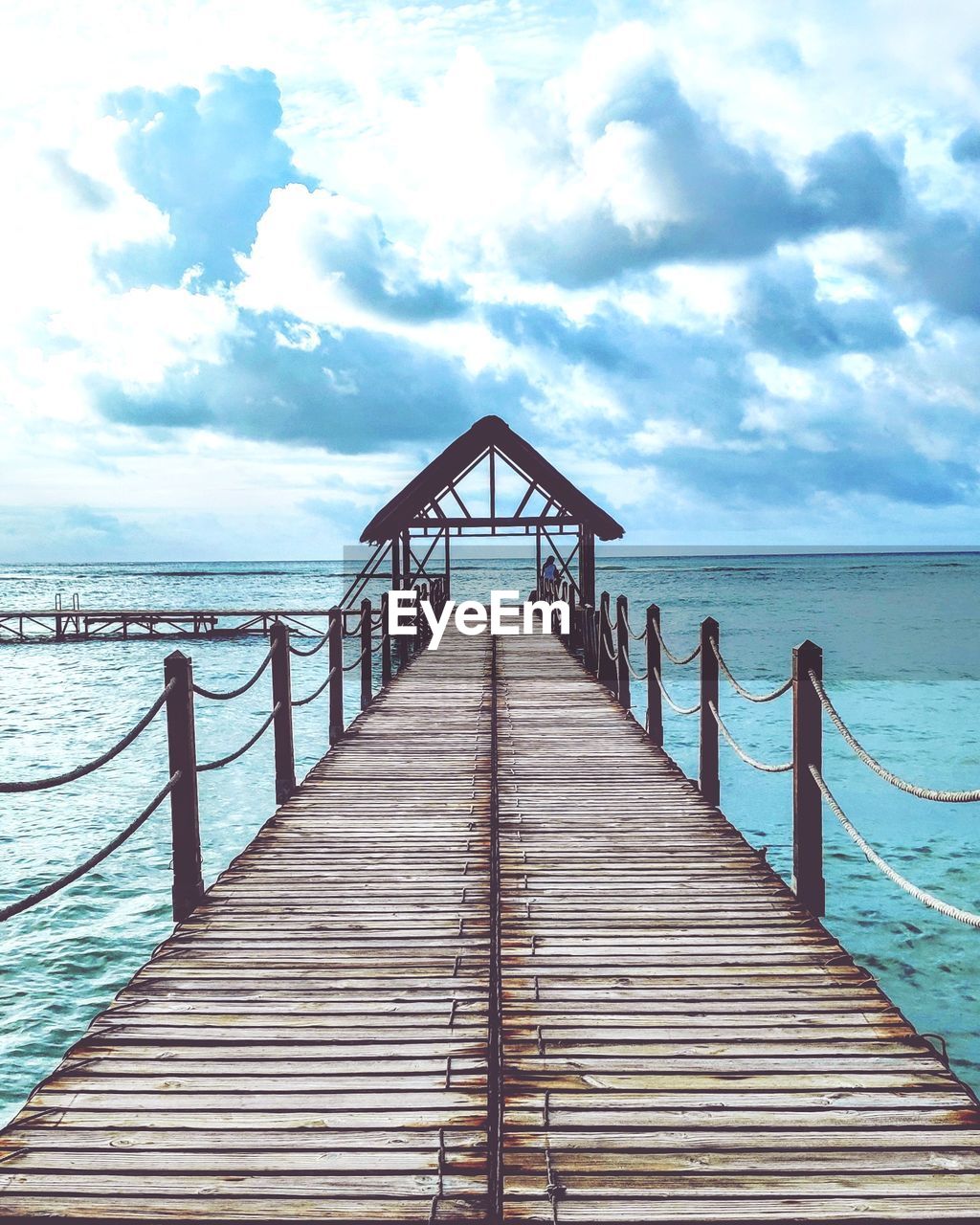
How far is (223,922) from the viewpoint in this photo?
5.35 m

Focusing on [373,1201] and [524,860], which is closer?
[373,1201]

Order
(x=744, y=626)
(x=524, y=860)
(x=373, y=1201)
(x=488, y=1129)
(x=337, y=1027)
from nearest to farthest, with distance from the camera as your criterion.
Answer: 1. (x=373, y=1201)
2. (x=488, y=1129)
3. (x=337, y=1027)
4. (x=524, y=860)
5. (x=744, y=626)

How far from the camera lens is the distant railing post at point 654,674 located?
10867mm

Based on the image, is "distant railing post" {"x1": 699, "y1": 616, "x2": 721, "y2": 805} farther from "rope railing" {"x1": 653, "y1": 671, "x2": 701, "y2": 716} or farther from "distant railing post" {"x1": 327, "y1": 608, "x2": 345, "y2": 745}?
"distant railing post" {"x1": 327, "y1": 608, "x2": 345, "y2": 745}

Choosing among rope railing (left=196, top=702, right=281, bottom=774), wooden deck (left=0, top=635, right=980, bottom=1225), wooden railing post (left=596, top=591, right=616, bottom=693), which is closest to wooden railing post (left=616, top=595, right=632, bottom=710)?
wooden railing post (left=596, top=591, right=616, bottom=693)

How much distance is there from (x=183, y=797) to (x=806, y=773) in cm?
429

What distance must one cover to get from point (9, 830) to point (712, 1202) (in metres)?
12.8

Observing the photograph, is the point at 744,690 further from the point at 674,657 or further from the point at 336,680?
the point at 336,680

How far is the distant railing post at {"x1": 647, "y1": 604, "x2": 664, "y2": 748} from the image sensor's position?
35.7ft

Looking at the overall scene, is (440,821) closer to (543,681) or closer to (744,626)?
(543,681)

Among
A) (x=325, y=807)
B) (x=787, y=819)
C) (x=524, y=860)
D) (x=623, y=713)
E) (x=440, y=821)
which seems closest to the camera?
(x=524, y=860)

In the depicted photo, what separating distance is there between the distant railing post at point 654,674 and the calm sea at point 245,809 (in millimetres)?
2377

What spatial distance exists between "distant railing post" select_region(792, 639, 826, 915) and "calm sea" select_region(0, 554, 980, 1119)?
2.34m

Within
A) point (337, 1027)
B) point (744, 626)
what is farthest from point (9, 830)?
point (744, 626)
